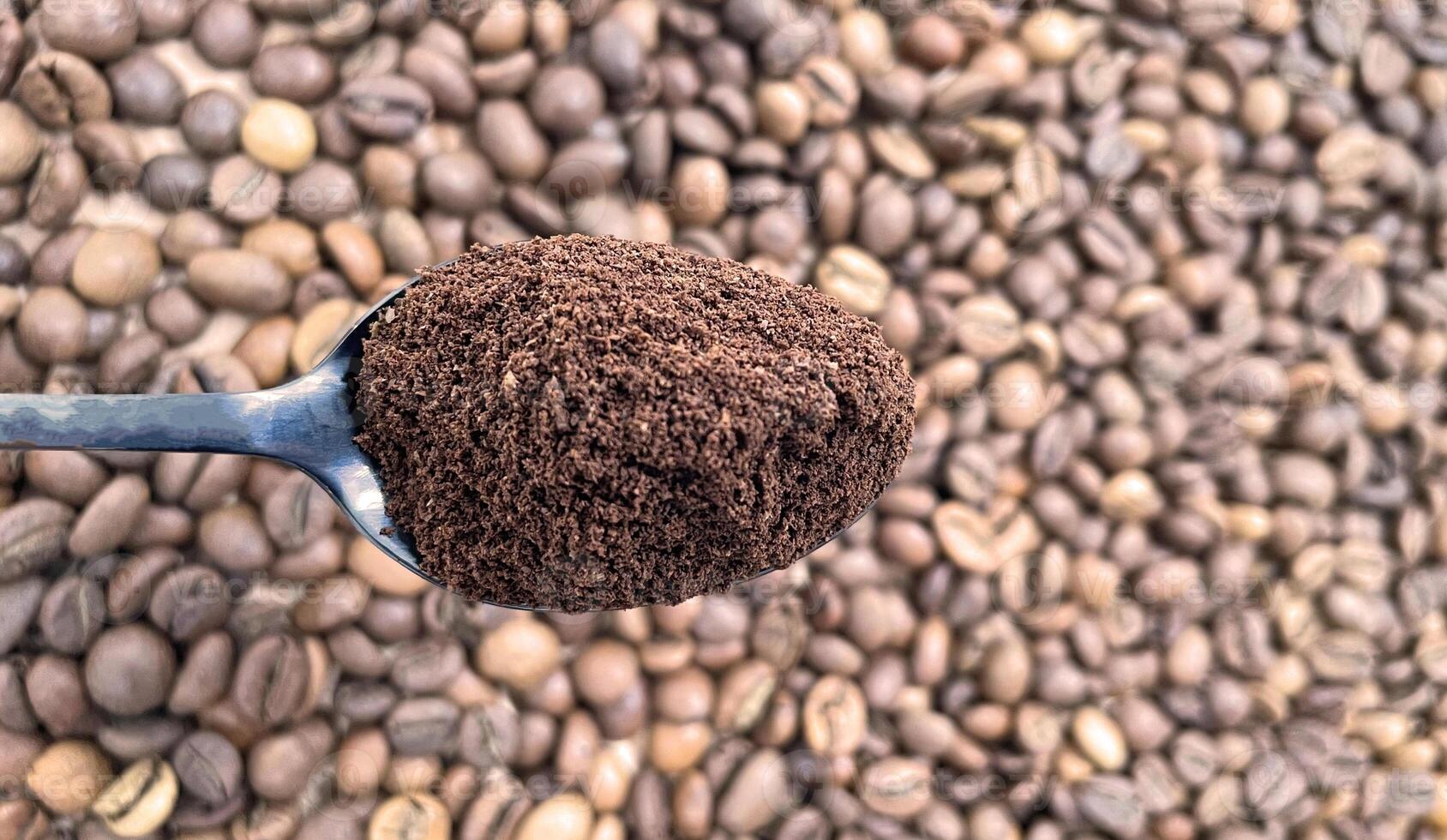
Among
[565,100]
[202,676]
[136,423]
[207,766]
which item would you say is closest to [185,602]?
[202,676]

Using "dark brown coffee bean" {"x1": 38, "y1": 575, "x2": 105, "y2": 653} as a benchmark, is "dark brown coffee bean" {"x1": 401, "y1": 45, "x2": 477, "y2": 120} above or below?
above

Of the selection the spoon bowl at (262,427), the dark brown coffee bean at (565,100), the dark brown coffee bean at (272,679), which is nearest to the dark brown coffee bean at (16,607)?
the dark brown coffee bean at (272,679)

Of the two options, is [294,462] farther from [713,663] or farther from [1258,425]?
[1258,425]

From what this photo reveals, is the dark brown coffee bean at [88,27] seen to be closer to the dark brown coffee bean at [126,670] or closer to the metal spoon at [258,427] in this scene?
the metal spoon at [258,427]

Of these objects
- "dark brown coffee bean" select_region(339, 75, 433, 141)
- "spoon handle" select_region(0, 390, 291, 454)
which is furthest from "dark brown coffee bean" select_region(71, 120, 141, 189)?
"spoon handle" select_region(0, 390, 291, 454)

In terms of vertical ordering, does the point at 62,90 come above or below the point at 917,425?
above

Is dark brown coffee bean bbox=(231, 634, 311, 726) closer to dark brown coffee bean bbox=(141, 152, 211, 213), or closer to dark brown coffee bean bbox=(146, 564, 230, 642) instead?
dark brown coffee bean bbox=(146, 564, 230, 642)

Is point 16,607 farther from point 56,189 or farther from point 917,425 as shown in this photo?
point 917,425
